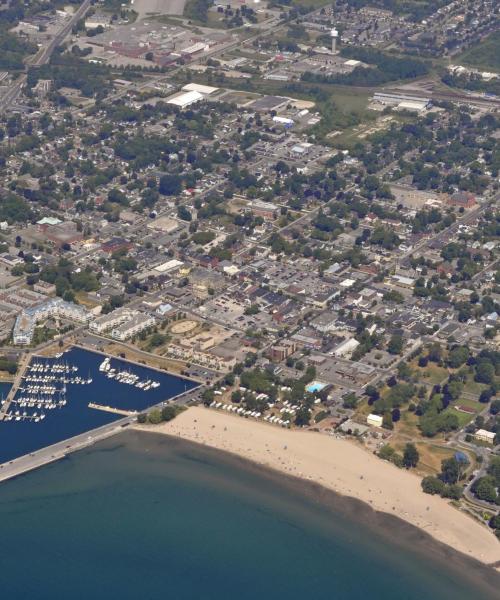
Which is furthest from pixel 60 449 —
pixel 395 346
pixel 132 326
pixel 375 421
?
pixel 395 346

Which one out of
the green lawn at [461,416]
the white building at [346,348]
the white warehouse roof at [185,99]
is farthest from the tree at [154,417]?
the white warehouse roof at [185,99]

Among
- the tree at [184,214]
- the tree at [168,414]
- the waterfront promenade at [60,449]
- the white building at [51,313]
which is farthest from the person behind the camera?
the tree at [184,214]

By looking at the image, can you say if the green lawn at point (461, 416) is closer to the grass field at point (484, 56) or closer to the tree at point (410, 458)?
the tree at point (410, 458)

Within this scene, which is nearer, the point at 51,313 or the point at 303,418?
the point at 303,418

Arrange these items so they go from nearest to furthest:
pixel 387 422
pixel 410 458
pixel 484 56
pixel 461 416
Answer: pixel 410 458 → pixel 387 422 → pixel 461 416 → pixel 484 56

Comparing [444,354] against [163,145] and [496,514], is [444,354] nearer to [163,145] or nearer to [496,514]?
[496,514]

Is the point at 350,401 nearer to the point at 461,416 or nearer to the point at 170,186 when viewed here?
the point at 461,416

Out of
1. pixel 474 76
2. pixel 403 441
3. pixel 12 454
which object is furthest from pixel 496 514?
pixel 474 76

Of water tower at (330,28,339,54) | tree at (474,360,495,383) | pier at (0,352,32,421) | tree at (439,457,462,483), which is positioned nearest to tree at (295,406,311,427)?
tree at (439,457,462,483)
